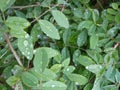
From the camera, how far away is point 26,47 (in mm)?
844

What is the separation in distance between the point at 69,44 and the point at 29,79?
38 centimetres

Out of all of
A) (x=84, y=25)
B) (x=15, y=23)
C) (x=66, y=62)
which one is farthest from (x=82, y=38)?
(x=15, y=23)

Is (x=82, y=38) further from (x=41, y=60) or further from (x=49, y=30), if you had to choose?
(x=41, y=60)

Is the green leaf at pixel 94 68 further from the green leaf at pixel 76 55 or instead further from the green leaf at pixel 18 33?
the green leaf at pixel 18 33

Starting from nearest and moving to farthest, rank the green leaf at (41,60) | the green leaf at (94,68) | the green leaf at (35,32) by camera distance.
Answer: the green leaf at (41,60) < the green leaf at (94,68) < the green leaf at (35,32)

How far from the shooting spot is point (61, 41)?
117cm

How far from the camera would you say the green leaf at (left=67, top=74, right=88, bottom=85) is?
1.00 m

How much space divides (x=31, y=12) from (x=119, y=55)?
0.38m

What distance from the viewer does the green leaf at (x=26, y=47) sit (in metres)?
0.84

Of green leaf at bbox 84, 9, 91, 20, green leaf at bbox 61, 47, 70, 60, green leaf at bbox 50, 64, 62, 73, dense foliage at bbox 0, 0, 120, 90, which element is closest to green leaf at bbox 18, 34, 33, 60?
dense foliage at bbox 0, 0, 120, 90

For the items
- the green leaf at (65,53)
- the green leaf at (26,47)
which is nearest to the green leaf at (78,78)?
the green leaf at (65,53)

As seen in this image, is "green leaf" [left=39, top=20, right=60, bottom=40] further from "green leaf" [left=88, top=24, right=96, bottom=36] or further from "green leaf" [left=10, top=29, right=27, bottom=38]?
"green leaf" [left=88, top=24, right=96, bottom=36]

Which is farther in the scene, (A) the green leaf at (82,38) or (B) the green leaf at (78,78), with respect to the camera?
(A) the green leaf at (82,38)

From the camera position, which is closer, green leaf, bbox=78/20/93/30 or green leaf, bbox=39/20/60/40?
green leaf, bbox=39/20/60/40
